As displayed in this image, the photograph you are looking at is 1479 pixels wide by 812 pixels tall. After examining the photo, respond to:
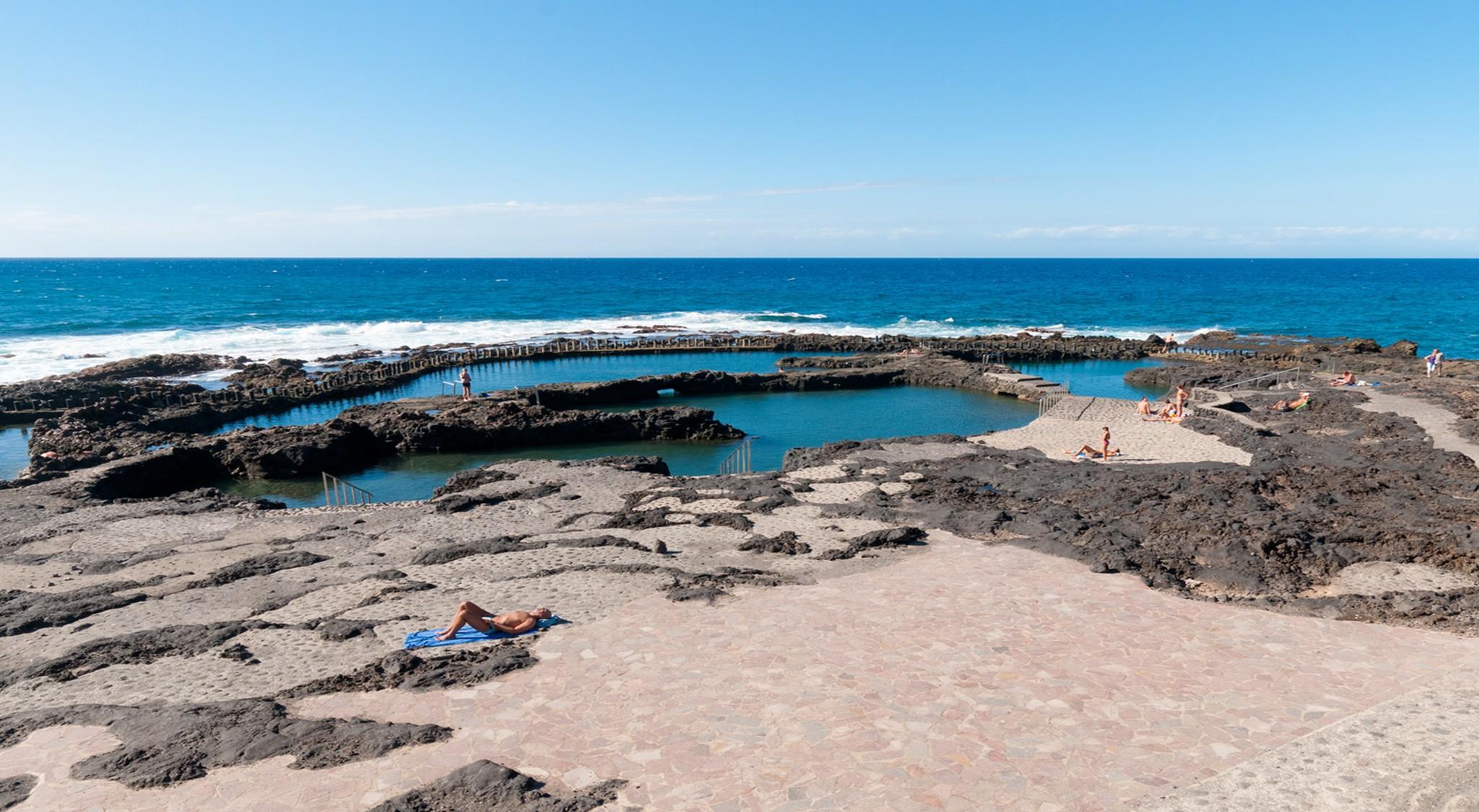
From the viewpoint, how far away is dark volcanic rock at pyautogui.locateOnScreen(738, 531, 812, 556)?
661 inches

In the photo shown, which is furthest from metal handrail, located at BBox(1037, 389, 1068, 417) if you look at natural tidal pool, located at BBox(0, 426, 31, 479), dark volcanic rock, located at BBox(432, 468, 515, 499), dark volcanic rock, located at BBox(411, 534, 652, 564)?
natural tidal pool, located at BBox(0, 426, 31, 479)

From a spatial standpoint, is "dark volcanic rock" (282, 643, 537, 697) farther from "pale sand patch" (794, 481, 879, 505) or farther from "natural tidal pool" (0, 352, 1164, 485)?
"natural tidal pool" (0, 352, 1164, 485)

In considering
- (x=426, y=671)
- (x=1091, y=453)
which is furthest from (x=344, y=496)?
(x=1091, y=453)

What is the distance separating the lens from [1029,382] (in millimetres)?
44406

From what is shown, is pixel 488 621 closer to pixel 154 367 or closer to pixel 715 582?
pixel 715 582

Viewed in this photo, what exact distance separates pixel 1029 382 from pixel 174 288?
133801 mm

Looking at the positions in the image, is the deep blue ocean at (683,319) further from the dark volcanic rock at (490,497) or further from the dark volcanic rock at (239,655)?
the dark volcanic rock at (239,655)

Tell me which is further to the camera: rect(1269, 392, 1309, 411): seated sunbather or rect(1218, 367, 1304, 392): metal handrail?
rect(1218, 367, 1304, 392): metal handrail

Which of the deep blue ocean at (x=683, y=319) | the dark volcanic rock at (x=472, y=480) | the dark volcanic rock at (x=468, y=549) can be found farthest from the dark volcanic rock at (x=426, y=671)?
the deep blue ocean at (x=683, y=319)

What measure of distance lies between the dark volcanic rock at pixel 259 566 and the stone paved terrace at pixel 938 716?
6351 millimetres

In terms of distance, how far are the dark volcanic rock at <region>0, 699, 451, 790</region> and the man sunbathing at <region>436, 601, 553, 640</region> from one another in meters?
2.29

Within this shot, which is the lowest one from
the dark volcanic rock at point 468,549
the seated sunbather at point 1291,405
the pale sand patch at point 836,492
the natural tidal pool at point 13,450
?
the natural tidal pool at point 13,450

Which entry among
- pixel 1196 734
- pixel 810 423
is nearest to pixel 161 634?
pixel 1196 734

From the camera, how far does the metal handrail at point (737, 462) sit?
92.7 feet
